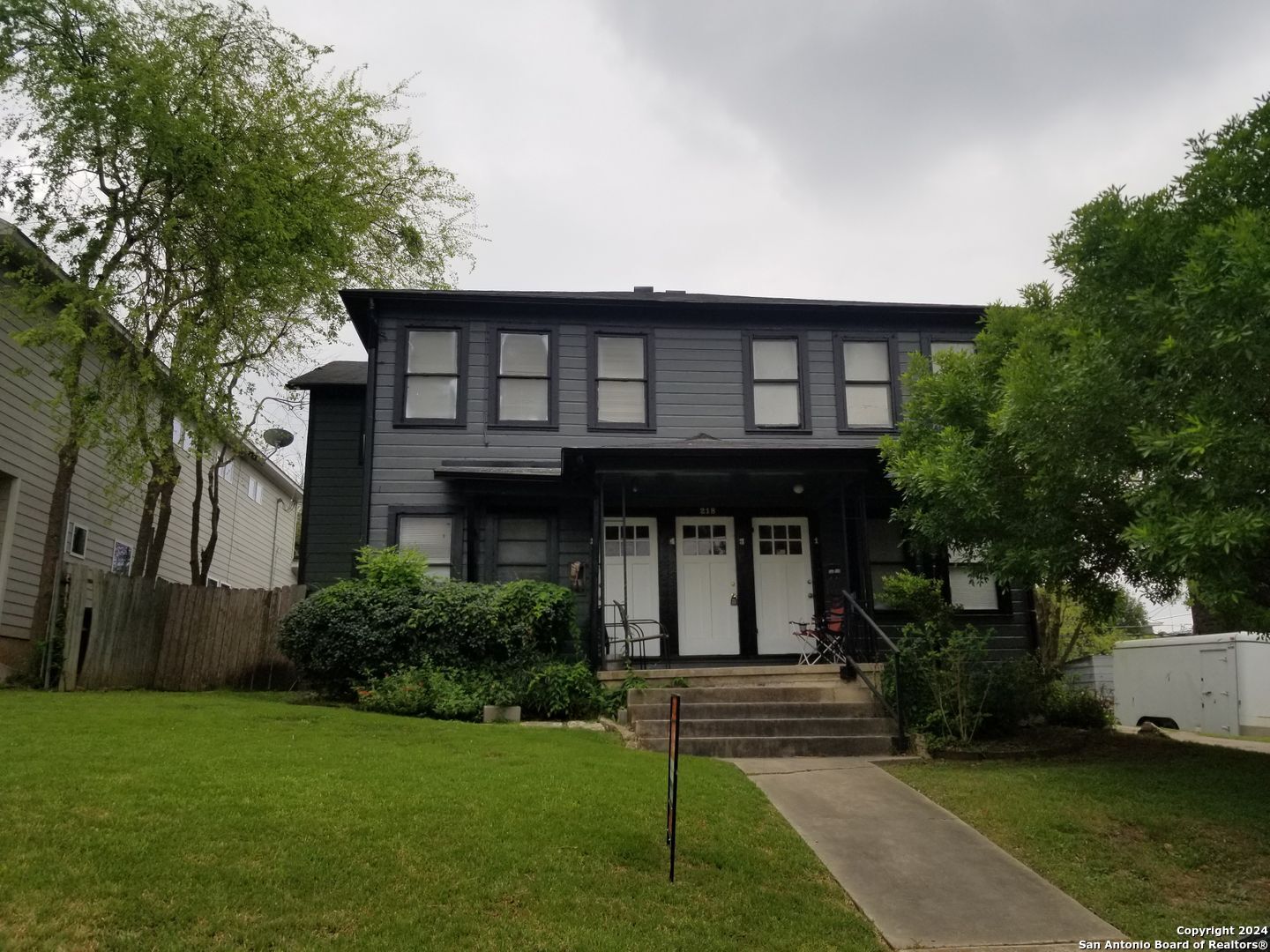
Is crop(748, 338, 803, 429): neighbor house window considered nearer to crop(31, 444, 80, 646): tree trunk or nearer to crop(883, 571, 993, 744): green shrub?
crop(883, 571, 993, 744): green shrub

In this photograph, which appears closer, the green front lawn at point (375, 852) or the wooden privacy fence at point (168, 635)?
the green front lawn at point (375, 852)

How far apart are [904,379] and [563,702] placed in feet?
18.3

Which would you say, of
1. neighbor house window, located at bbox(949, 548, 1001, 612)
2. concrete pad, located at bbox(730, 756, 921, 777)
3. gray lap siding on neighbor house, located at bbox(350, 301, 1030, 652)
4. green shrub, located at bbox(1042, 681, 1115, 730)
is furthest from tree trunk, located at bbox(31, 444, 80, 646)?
green shrub, located at bbox(1042, 681, 1115, 730)

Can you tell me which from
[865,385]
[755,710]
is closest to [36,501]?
[755,710]

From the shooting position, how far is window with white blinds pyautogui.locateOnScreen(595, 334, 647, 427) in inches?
540

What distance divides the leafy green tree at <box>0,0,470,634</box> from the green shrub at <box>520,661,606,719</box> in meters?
6.31

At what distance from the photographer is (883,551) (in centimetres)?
1332

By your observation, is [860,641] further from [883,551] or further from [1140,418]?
[1140,418]

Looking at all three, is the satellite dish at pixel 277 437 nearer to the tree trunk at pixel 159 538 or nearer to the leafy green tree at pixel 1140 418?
the tree trunk at pixel 159 538

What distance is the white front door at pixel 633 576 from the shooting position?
1276cm

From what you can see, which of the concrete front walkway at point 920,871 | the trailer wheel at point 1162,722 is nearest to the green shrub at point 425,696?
the concrete front walkway at point 920,871

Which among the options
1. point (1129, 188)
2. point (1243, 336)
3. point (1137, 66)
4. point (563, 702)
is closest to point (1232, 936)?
point (1243, 336)

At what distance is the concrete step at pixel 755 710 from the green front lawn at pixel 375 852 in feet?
6.81

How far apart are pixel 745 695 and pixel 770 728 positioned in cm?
72
